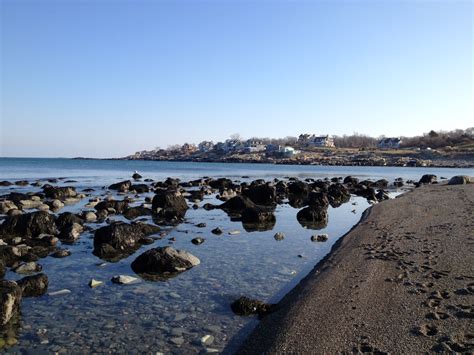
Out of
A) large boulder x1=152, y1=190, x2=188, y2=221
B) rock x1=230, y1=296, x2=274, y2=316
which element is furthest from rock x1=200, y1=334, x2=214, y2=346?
large boulder x1=152, y1=190, x2=188, y2=221

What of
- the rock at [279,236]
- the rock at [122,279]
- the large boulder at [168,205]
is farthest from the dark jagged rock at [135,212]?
the rock at [122,279]

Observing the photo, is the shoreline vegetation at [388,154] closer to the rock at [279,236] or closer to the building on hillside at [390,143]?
the building on hillside at [390,143]

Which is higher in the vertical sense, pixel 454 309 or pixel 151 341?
pixel 454 309

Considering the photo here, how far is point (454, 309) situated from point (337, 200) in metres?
24.5

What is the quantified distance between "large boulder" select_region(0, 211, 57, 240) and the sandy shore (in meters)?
11.3

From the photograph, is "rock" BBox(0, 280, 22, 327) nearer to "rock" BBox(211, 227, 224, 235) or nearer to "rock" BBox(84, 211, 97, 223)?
"rock" BBox(211, 227, 224, 235)

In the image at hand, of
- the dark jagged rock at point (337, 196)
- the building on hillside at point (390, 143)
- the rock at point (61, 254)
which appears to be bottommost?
the dark jagged rock at point (337, 196)

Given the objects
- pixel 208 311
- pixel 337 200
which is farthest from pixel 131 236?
pixel 337 200

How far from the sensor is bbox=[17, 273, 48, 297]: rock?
9555mm

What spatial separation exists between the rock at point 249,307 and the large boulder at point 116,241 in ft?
19.1

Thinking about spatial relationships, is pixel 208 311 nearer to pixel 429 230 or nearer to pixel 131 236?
pixel 131 236

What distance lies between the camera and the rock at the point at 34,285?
9.55 m

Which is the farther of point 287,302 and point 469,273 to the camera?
point 469,273

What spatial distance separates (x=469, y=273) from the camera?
9164 millimetres
